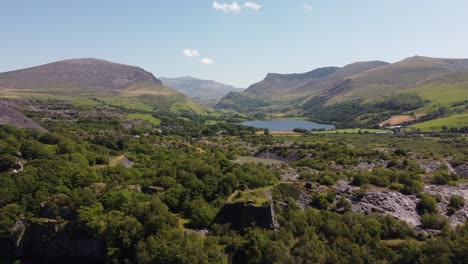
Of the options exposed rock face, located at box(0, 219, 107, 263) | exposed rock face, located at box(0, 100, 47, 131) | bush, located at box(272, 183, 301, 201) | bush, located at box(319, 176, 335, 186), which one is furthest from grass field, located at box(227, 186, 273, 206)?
exposed rock face, located at box(0, 100, 47, 131)

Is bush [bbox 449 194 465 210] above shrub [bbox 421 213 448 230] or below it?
above

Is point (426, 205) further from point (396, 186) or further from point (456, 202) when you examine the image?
point (396, 186)

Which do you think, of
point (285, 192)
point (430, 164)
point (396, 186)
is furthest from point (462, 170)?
point (285, 192)

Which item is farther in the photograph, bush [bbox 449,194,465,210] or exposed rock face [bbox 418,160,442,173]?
exposed rock face [bbox 418,160,442,173]

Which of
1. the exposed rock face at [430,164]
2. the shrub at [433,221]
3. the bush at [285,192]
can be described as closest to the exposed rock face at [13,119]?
the bush at [285,192]

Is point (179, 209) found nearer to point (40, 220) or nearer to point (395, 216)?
point (40, 220)

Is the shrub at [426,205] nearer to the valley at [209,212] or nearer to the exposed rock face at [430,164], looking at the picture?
the valley at [209,212]

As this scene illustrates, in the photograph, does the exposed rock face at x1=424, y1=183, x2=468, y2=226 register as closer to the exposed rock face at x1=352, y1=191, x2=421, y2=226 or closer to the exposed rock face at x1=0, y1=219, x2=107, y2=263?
the exposed rock face at x1=352, y1=191, x2=421, y2=226
